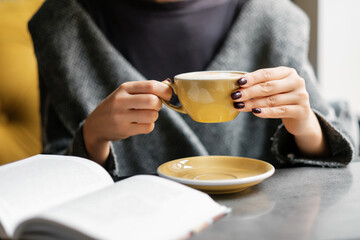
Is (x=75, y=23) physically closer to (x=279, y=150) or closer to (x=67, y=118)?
(x=67, y=118)

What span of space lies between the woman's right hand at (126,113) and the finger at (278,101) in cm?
14

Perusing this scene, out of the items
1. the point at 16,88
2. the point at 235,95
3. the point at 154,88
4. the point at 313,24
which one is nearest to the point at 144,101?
the point at 154,88

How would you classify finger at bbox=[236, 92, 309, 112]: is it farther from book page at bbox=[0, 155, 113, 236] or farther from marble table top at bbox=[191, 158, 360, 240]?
book page at bbox=[0, 155, 113, 236]

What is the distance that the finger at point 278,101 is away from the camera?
0.67 metres

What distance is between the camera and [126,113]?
0.73 m

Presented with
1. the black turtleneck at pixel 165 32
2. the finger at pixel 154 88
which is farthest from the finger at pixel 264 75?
the black turtleneck at pixel 165 32

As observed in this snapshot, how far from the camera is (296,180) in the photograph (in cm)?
70

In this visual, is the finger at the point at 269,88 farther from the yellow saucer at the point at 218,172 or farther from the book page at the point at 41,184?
the book page at the point at 41,184

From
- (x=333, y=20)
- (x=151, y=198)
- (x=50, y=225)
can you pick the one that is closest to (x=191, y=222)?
(x=151, y=198)

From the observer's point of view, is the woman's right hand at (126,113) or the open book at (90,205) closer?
the open book at (90,205)

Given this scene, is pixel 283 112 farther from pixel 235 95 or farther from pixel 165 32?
pixel 165 32

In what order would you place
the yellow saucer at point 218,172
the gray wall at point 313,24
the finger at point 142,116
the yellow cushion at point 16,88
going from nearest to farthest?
the yellow saucer at point 218,172, the finger at point 142,116, the yellow cushion at point 16,88, the gray wall at point 313,24

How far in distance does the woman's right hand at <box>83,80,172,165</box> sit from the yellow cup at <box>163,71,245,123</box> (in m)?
0.04

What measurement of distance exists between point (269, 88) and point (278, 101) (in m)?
0.03
